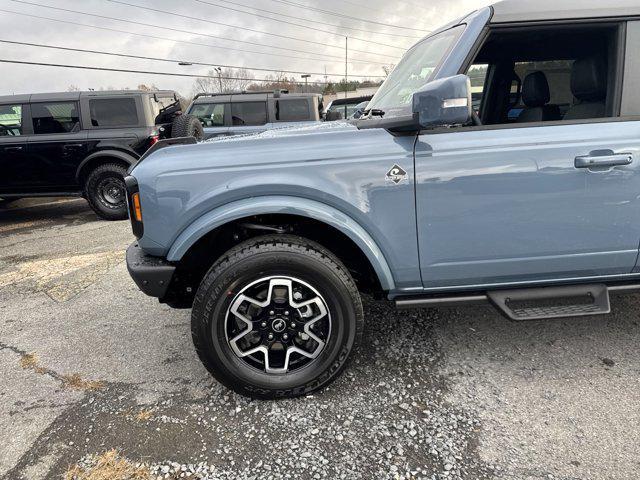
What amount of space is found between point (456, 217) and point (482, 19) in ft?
3.72

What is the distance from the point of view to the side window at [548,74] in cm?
251

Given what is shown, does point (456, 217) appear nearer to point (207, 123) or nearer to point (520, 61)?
point (520, 61)

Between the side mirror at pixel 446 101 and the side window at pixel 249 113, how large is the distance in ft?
25.7

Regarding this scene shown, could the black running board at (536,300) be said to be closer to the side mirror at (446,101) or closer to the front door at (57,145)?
the side mirror at (446,101)

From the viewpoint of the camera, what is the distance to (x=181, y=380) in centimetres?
272

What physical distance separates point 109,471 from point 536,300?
235 centimetres

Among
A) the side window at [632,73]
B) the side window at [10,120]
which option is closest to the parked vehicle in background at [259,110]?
the side window at [10,120]

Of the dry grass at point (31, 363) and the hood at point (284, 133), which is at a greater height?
the hood at point (284, 133)

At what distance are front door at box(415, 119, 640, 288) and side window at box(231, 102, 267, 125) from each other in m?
7.71

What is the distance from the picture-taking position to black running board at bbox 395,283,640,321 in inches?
95.8

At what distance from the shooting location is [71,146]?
7262 mm

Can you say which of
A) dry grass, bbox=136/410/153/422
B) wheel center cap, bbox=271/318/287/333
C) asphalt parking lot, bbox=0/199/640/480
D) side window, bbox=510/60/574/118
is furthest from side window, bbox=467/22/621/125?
dry grass, bbox=136/410/153/422

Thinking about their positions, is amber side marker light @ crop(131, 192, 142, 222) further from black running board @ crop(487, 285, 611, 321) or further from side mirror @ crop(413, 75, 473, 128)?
black running board @ crop(487, 285, 611, 321)

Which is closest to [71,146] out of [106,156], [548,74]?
[106,156]
